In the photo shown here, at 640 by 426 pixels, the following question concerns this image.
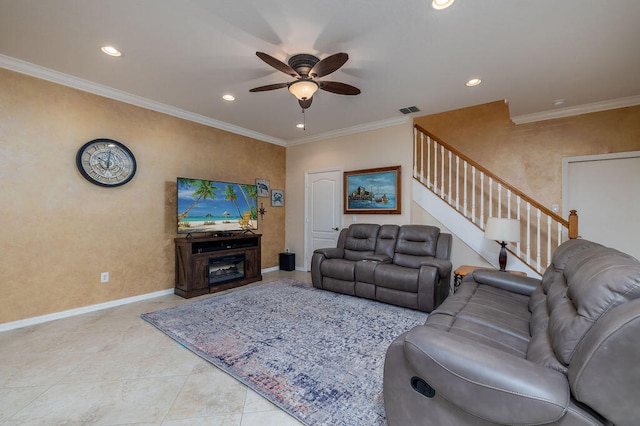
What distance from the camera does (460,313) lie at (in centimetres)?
187

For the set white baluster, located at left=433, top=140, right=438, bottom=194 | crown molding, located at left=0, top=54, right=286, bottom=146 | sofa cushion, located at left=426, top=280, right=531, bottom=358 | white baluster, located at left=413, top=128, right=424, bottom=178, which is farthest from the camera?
white baluster, located at left=413, top=128, right=424, bottom=178

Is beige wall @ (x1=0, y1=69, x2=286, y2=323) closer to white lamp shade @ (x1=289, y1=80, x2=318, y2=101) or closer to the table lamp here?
white lamp shade @ (x1=289, y1=80, x2=318, y2=101)

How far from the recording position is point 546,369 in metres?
1.02

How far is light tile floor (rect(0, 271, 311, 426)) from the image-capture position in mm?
1625

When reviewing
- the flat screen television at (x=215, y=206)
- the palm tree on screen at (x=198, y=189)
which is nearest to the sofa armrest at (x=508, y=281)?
the flat screen television at (x=215, y=206)

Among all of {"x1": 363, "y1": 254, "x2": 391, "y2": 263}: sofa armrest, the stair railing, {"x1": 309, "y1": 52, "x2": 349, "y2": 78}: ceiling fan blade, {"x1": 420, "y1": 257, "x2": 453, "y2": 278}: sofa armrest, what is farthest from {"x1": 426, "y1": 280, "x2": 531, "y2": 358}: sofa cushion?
{"x1": 309, "y1": 52, "x2": 349, "y2": 78}: ceiling fan blade

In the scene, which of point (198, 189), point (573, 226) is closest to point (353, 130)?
point (198, 189)

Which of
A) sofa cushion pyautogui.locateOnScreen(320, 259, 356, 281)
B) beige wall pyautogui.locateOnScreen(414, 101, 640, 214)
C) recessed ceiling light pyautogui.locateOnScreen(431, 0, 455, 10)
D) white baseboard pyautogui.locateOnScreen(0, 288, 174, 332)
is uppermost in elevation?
recessed ceiling light pyautogui.locateOnScreen(431, 0, 455, 10)

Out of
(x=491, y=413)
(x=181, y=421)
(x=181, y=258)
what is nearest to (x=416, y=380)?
(x=491, y=413)

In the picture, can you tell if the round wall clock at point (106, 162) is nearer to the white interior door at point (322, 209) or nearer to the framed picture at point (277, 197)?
the framed picture at point (277, 197)

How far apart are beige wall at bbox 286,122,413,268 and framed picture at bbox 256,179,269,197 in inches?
22.2

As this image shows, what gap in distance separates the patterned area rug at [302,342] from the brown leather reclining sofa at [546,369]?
1.86 feet

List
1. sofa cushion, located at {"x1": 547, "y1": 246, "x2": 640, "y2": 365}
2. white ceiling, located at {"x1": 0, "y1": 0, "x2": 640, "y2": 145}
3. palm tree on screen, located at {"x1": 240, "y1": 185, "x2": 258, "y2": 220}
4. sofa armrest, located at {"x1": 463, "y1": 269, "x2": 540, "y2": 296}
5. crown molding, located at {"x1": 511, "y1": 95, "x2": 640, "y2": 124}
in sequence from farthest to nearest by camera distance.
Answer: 1. palm tree on screen, located at {"x1": 240, "y1": 185, "x2": 258, "y2": 220}
2. crown molding, located at {"x1": 511, "y1": 95, "x2": 640, "y2": 124}
3. sofa armrest, located at {"x1": 463, "y1": 269, "x2": 540, "y2": 296}
4. white ceiling, located at {"x1": 0, "y1": 0, "x2": 640, "y2": 145}
5. sofa cushion, located at {"x1": 547, "y1": 246, "x2": 640, "y2": 365}

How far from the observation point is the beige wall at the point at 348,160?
4430 millimetres
